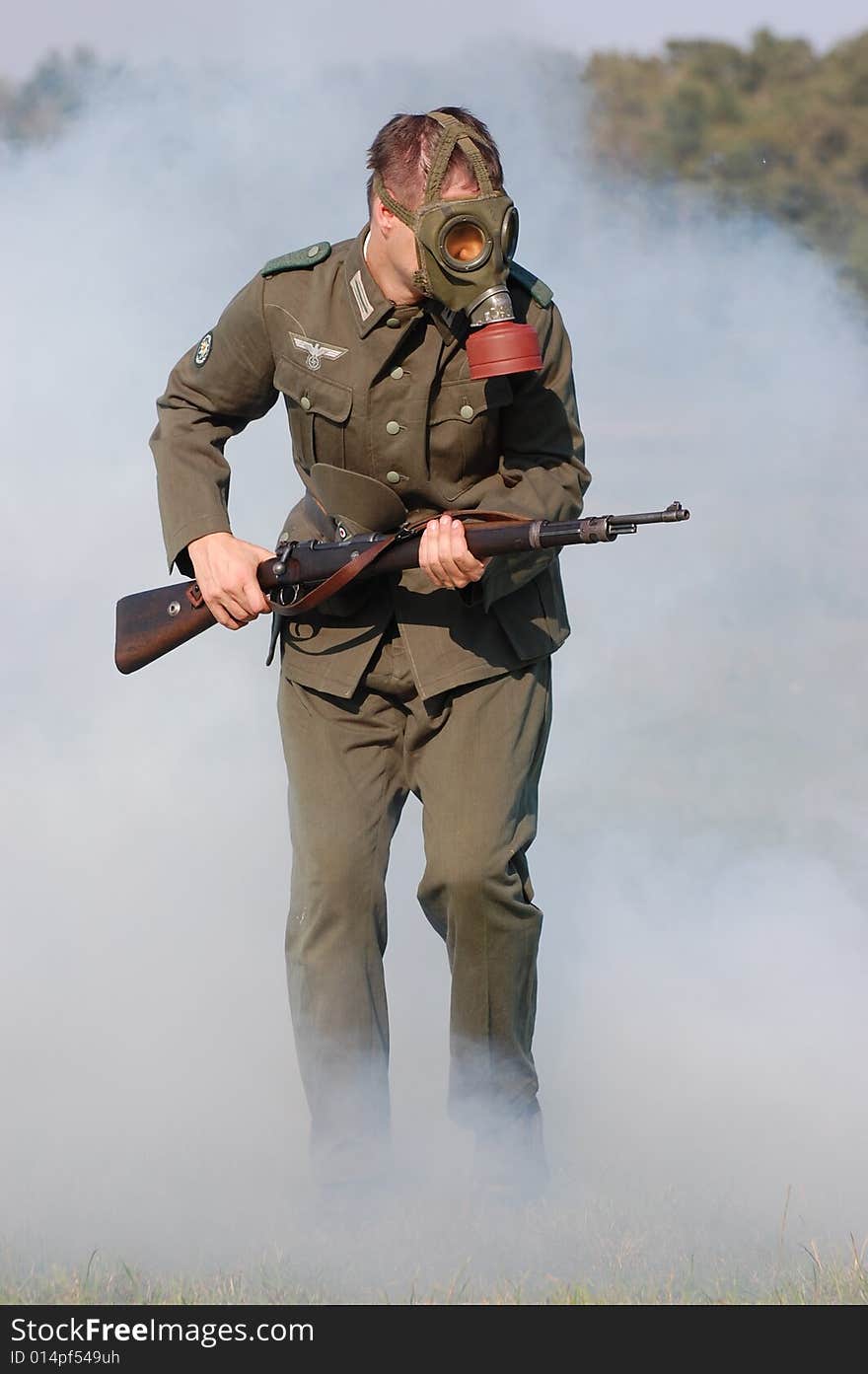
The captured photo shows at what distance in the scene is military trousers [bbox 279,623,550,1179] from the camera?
4.41 meters

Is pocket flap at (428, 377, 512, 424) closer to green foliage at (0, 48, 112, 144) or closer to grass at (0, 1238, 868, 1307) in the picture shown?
grass at (0, 1238, 868, 1307)

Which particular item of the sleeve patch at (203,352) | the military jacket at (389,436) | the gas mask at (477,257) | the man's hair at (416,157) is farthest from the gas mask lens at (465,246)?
the sleeve patch at (203,352)

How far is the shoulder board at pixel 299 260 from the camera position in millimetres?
4453

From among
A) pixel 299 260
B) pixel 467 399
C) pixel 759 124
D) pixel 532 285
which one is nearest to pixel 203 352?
pixel 299 260

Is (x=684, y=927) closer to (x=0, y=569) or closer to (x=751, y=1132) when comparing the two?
(x=751, y=1132)

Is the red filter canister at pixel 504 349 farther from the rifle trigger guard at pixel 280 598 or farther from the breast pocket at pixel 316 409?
the rifle trigger guard at pixel 280 598

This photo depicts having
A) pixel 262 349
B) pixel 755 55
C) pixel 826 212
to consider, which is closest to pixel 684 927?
pixel 262 349

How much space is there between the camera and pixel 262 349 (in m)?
4.46

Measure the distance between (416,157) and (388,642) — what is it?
1049 millimetres

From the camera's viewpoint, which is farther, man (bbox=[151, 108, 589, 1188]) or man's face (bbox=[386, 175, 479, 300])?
man (bbox=[151, 108, 589, 1188])

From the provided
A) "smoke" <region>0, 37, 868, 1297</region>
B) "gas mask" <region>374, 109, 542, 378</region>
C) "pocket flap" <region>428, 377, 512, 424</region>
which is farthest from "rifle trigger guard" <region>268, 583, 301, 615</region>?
"smoke" <region>0, 37, 868, 1297</region>

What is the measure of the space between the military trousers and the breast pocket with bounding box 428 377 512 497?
39cm

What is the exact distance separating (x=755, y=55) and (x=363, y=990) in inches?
692

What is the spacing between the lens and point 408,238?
13.5ft
